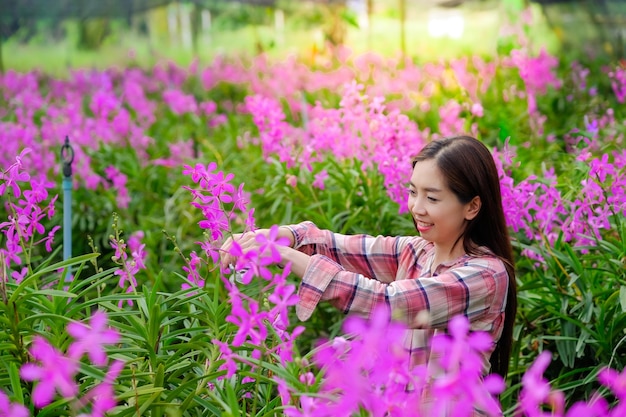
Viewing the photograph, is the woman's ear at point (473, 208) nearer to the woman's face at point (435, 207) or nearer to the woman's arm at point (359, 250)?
the woman's face at point (435, 207)

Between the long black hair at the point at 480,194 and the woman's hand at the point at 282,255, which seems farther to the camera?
the long black hair at the point at 480,194

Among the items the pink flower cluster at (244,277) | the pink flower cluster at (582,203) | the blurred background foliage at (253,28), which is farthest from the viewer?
the blurred background foliage at (253,28)

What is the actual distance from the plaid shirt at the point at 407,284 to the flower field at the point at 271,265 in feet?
0.28

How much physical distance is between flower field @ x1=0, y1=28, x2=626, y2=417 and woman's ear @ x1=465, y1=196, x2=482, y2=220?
29cm

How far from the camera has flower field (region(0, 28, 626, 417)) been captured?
1181mm

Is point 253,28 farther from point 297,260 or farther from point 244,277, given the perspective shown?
point 244,277

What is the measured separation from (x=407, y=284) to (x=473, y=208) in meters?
0.33

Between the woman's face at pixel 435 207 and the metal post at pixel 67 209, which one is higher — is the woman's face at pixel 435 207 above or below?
above

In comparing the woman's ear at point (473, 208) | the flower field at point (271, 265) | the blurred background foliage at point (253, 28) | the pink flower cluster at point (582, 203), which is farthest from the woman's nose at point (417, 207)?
the blurred background foliage at point (253, 28)

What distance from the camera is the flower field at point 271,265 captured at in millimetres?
1181

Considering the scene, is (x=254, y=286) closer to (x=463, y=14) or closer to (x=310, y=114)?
(x=310, y=114)

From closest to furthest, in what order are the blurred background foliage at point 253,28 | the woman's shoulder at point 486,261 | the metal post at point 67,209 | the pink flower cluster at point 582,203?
the woman's shoulder at point 486,261
the pink flower cluster at point 582,203
the metal post at point 67,209
the blurred background foliage at point 253,28

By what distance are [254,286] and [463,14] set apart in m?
11.3

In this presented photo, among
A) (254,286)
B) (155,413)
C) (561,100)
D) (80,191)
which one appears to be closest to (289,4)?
(561,100)
